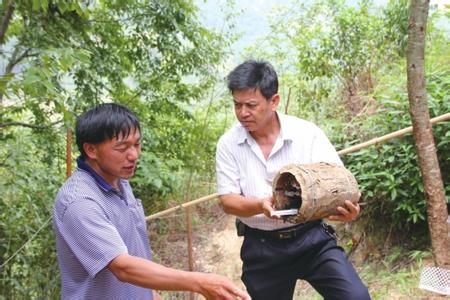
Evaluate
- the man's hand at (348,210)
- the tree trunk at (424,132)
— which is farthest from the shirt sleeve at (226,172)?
the tree trunk at (424,132)

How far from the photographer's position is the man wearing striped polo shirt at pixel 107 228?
1539 millimetres

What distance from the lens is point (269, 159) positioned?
8.69 ft

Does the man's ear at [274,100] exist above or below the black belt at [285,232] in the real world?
above

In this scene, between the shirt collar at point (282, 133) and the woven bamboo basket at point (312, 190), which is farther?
the shirt collar at point (282, 133)

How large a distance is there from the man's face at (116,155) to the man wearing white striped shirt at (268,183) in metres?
0.80

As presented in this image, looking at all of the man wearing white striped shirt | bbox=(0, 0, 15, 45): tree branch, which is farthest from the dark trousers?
bbox=(0, 0, 15, 45): tree branch

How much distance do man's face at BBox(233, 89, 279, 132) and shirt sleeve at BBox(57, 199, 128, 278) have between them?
1100 millimetres

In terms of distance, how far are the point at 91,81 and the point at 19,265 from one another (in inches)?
65.9

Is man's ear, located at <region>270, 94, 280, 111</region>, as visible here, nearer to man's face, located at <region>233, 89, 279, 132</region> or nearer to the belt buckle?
man's face, located at <region>233, 89, 279, 132</region>

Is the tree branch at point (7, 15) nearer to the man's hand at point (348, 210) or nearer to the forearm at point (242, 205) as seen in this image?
the forearm at point (242, 205)

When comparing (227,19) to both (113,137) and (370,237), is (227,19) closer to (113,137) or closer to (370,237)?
(370,237)

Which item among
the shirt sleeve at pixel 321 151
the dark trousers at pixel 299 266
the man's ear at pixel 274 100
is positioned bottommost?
the dark trousers at pixel 299 266

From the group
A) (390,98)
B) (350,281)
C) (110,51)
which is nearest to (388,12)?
(390,98)

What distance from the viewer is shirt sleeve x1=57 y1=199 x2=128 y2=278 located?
1.61 metres
